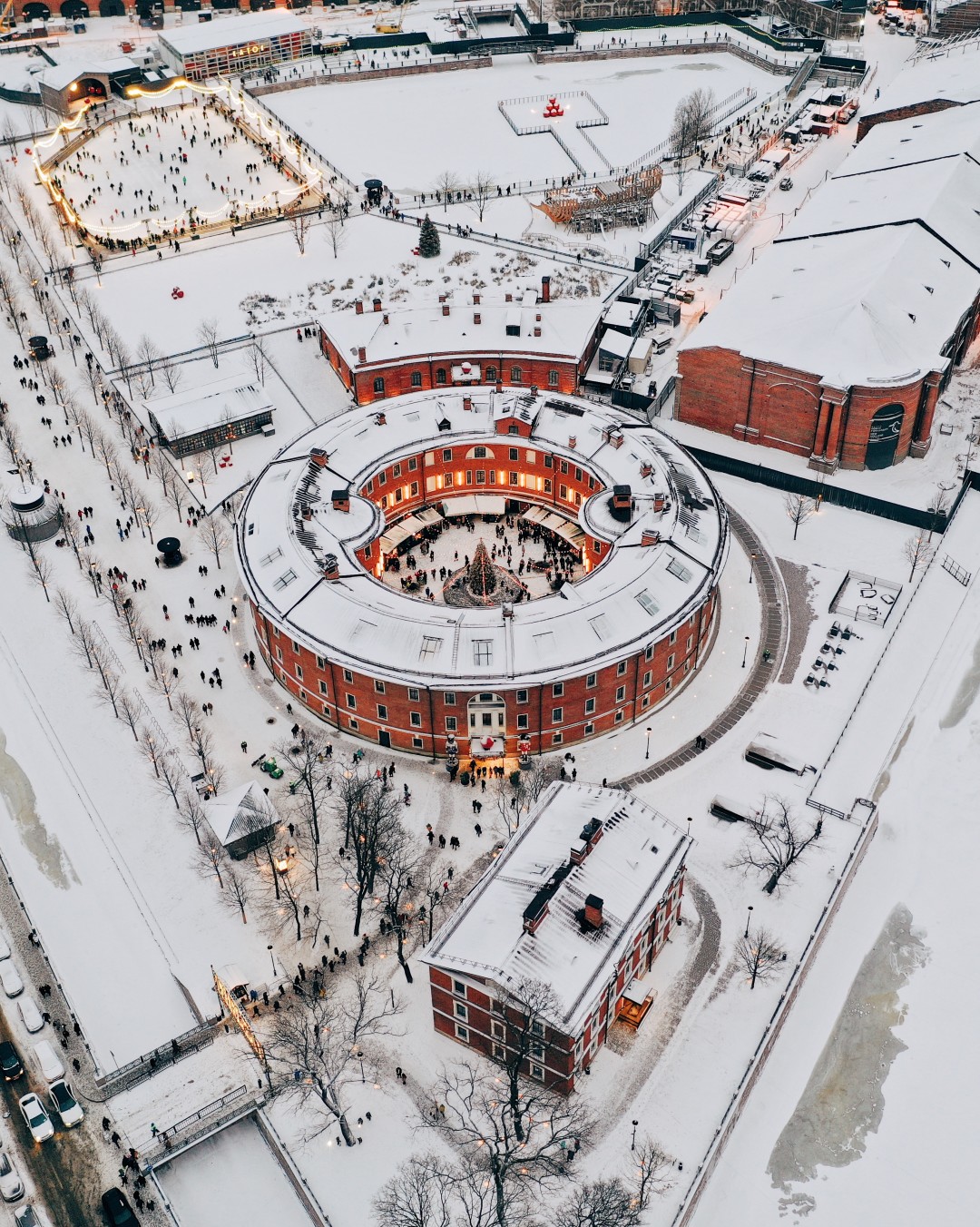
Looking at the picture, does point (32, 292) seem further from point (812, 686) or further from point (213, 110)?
point (812, 686)

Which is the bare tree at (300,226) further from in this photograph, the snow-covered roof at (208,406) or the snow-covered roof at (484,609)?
the snow-covered roof at (484,609)

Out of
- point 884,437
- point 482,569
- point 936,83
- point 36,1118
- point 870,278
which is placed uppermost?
point 936,83

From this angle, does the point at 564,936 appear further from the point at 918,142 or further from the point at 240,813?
the point at 918,142

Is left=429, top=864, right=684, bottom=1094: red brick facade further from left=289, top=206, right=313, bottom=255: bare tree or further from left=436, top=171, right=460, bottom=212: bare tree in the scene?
left=436, top=171, right=460, bottom=212: bare tree

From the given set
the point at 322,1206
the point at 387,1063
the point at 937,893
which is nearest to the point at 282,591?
the point at 387,1063

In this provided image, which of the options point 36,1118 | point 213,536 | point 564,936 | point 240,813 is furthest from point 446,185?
point 36,1118

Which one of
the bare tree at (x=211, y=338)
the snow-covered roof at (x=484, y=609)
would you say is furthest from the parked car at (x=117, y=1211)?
the bare tree at (x=211, y=338)

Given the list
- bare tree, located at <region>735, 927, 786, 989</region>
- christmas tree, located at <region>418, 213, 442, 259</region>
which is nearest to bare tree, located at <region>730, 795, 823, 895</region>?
bare tree, located at <region>735, 927, 786, 989</region>
